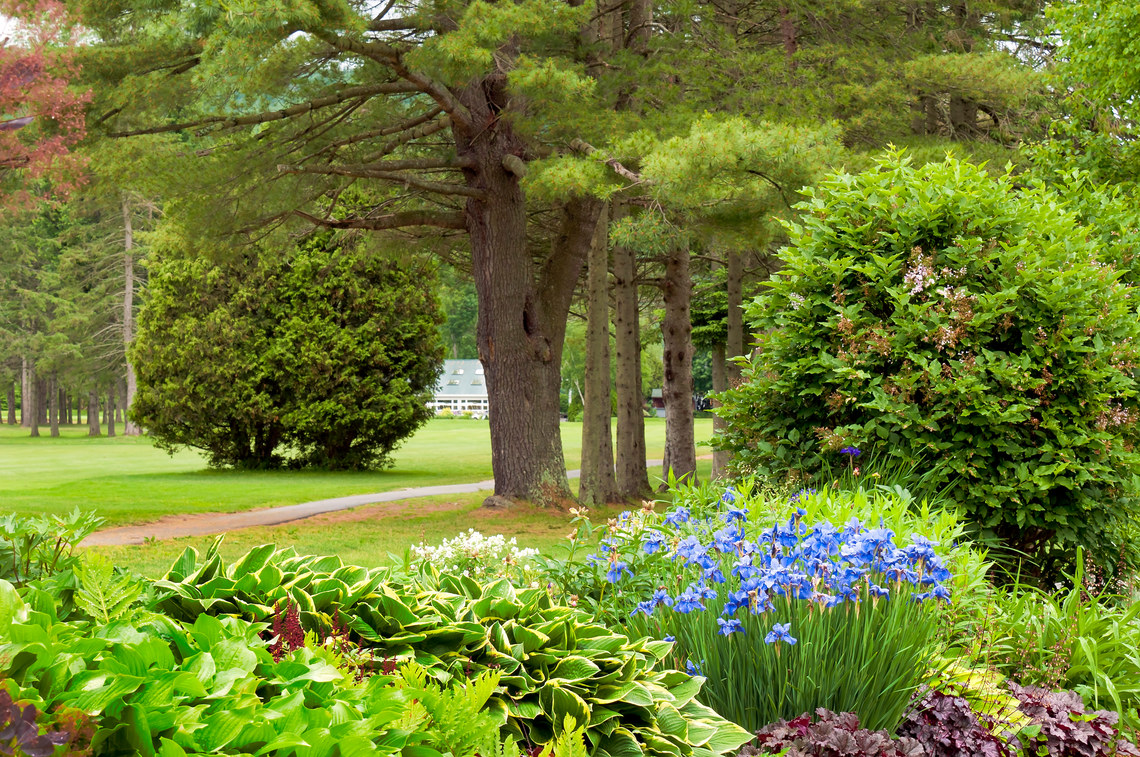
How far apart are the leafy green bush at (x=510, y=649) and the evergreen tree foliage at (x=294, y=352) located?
59.4 feet

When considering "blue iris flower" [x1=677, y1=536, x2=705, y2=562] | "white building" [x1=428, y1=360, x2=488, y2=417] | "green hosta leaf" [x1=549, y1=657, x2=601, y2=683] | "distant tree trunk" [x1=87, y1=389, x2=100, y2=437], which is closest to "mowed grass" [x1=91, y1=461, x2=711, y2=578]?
"blue iris flower" [x1=677, y1=536, x2=705, y2=562]

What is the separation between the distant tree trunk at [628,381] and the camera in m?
13.6

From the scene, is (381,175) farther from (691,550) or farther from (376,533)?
(691,550)

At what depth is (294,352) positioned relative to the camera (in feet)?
68.2

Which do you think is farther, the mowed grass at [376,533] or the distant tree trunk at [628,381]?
the distant tree trunk at [628,381]

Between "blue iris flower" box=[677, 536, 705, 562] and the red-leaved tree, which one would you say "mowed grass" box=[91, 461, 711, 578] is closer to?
the red-leaved tree

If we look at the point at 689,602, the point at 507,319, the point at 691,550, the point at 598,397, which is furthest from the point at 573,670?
the point at 598,397

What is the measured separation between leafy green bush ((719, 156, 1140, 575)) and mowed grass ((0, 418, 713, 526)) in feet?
20.0


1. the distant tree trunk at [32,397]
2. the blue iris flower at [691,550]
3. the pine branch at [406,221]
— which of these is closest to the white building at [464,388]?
the distant tree trunk at [32,397]

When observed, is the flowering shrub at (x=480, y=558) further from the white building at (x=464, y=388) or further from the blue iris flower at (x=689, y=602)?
the white building at (x=464, y=388)

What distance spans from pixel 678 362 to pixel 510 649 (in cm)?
1221

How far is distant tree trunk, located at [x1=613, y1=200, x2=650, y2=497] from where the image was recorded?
1363cm

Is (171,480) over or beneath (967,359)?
beneath

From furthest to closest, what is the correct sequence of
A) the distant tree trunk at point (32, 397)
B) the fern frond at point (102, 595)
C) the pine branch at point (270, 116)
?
the distant tree trunk at point (32, 397), the pine branch at point (270, 116), the fern frond at point (102, 595)
